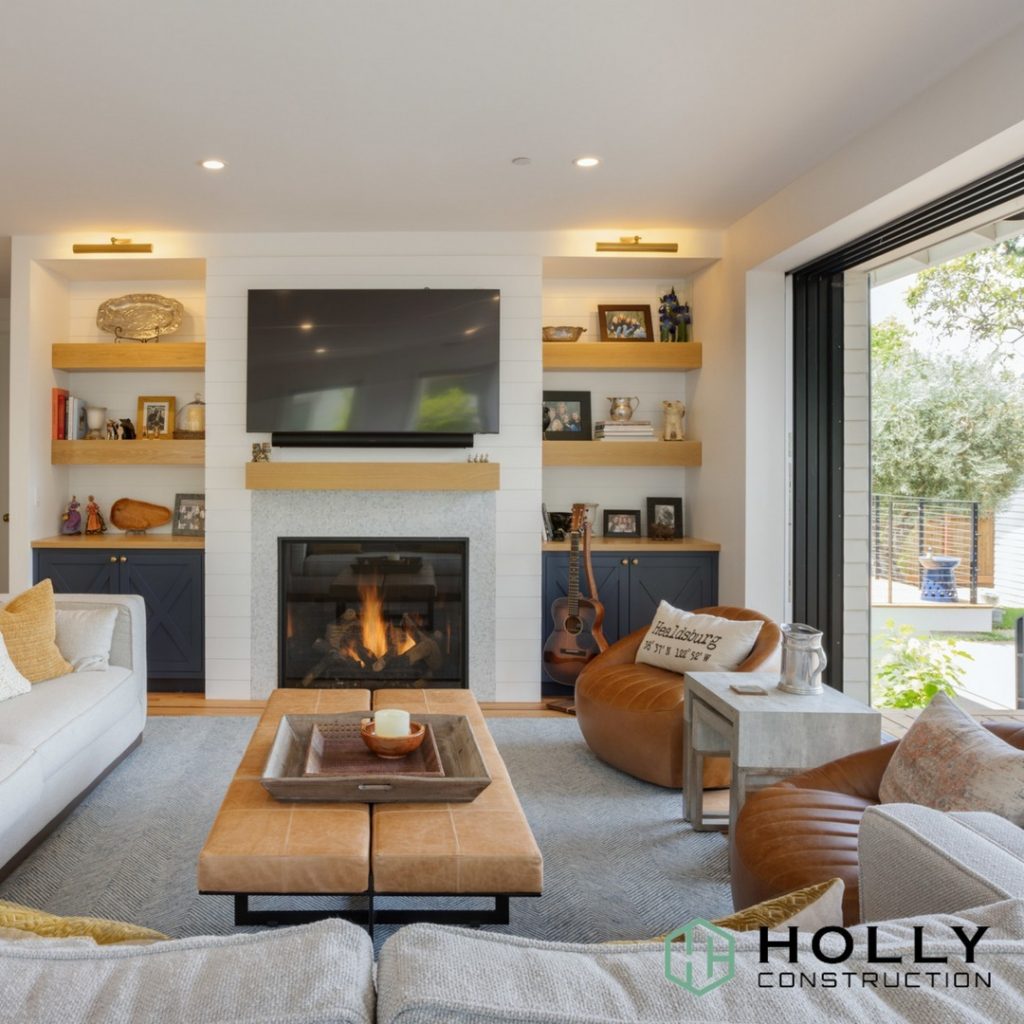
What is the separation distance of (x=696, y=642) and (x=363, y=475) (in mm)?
2129

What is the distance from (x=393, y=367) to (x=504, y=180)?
130 cm

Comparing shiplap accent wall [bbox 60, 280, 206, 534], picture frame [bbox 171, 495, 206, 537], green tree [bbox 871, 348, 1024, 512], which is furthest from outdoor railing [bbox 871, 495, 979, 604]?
shiplap accent wall [bbox 60, 280, 206, 534]

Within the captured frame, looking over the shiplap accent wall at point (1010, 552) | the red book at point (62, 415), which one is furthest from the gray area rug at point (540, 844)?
the red book at point (62, 415)

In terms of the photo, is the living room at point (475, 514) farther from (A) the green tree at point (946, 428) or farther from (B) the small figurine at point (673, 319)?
(A) the green tree at point (946, 428)

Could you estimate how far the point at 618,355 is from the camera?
523 cm

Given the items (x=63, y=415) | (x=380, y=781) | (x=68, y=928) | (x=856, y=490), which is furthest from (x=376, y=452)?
(x=68, y=928)

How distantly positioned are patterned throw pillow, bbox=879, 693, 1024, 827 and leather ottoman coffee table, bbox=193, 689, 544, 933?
935 millimetres

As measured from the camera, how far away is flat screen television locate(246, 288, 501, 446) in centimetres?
491

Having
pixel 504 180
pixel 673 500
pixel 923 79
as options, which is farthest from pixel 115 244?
pixel 923 79

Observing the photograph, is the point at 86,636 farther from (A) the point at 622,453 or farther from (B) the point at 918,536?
(B) the point at 918,536

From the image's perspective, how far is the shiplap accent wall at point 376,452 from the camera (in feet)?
16.4

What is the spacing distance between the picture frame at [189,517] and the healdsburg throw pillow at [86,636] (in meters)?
1.76

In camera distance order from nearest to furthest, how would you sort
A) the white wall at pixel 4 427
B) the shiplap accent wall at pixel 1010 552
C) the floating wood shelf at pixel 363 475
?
the shiplap accent wall at pixel 1010 552
the floating wood shelf at pixel 363 475
the white wall at pixel 4 427

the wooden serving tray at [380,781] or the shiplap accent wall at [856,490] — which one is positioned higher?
the shiplap accent wall at [856,490]
